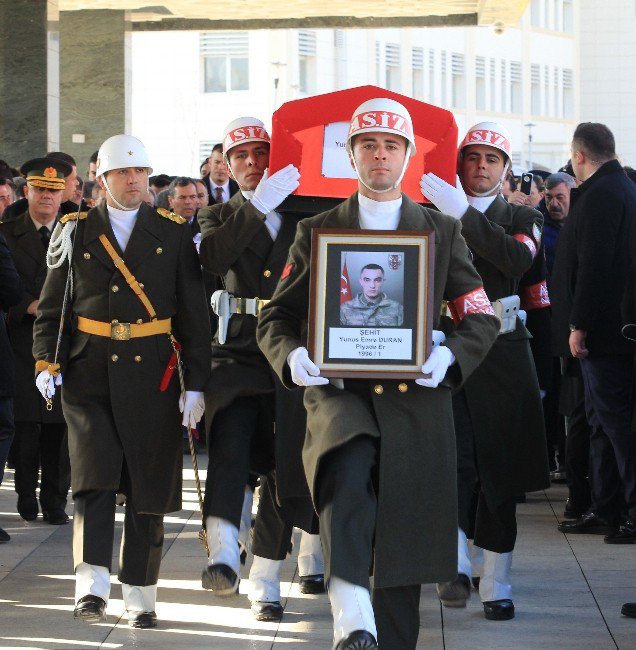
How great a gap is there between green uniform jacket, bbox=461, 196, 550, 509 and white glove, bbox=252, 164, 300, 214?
0.82 metres

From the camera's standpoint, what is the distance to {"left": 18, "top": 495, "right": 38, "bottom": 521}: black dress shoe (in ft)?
31.1

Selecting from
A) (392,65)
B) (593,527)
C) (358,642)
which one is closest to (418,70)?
(392,65)

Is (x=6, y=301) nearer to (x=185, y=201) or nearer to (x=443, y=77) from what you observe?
(x=185, y=201)

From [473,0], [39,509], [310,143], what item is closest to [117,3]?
[473,0]

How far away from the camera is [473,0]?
20.1 meters

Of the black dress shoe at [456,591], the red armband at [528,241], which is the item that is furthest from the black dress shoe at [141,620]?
the red armband at [528,241]

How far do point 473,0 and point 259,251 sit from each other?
14030mm

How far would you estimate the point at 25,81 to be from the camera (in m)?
16.3

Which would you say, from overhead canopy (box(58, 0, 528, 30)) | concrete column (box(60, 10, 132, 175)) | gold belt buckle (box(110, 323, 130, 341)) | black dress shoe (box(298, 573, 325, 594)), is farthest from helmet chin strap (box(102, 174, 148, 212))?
overhead canopy (box(58, 0, 528, 30))

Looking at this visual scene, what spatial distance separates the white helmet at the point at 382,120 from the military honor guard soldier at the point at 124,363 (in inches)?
57.4

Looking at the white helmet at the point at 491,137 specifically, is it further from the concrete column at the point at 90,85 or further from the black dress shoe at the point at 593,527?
the concrete column at the point at 90,85

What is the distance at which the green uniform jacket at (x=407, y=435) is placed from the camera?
527 cm

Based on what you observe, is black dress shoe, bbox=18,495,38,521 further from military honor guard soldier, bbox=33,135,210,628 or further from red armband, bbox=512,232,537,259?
red armband, bbox=512,232,537,259

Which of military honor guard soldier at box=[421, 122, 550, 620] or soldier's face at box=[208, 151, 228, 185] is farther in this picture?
soldier's face at box=[208, 151, 228, 185]
